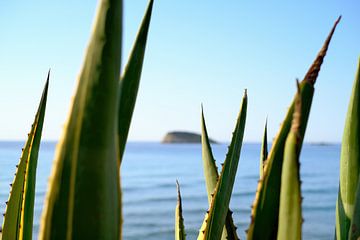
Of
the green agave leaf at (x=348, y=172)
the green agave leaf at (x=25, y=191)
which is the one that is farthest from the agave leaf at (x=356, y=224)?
the green agave leaf at (x=25, y=191)

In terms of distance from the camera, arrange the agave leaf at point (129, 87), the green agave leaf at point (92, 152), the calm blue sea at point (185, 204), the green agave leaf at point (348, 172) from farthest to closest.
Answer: the calm blue sea at point (185, 204) < the green agave leaf at point (348, 172) < the agave leaf at point (129, 87) < the green agave leaf at point (92, 152)

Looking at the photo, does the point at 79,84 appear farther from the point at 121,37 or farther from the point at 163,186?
the point at 163,186

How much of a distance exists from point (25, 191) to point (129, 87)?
0.26 metres

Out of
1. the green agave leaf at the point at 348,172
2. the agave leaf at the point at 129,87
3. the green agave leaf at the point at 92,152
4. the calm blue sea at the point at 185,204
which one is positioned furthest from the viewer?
the calm blue sea at the point at 185,204

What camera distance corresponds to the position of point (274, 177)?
50cm

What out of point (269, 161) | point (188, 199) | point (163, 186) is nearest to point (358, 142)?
point (269, 161)

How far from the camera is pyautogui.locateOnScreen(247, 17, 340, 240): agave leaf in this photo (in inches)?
19.0

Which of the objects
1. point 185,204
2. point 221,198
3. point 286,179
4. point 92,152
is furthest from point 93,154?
point 185,204

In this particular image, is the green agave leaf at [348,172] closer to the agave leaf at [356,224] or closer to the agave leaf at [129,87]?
the agave leaf at [356,224]

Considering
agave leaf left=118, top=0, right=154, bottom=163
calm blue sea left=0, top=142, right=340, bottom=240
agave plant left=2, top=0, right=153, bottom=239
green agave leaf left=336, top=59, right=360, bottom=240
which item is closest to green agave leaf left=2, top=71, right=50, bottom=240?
agave leaf left=118, top=0, right=154, bottom=163

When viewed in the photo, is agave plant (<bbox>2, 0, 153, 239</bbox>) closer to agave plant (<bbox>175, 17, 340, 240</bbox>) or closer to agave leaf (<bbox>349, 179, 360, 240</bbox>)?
agave plant (<bbox>175, 17, 340, 240</bbox>)

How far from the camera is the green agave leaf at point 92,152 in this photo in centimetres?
39

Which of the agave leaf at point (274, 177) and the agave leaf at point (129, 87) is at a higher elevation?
the agave leaf at point (129, 87)

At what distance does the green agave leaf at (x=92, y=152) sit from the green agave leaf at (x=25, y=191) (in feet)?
0.96
